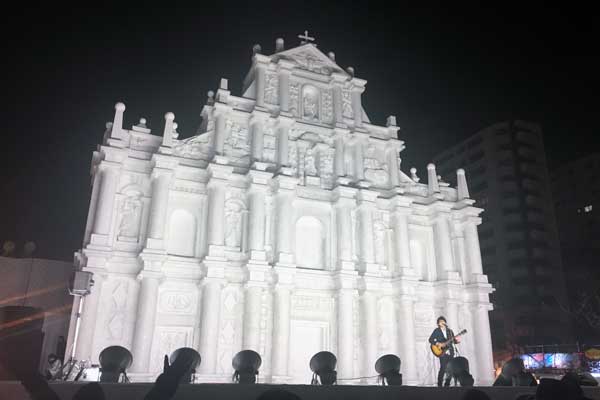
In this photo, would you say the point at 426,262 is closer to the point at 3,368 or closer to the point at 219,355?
the point at 219,355

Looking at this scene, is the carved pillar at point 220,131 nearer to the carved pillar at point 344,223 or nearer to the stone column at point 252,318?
the carved pillar at point 344,223

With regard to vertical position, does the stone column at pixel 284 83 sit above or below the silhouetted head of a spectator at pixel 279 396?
above

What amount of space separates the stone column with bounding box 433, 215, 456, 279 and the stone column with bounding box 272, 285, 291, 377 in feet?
31.8

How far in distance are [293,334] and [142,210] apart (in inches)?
389

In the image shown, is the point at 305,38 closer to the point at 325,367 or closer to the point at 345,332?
the point at 345,332

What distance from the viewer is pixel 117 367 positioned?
35.5 ft

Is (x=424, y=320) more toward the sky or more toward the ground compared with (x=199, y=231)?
more toward the ground

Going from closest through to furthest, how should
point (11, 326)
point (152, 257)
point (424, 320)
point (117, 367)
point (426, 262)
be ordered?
point (11, 326), point (117, 367), point (152, 257), point (424, 320), point (426, 262)

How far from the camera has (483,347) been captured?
2639 centimetres

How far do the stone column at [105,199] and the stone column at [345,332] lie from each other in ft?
39.2

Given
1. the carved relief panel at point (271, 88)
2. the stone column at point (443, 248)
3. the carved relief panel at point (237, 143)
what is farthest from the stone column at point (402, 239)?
the carved relief panel at point (271, 88)

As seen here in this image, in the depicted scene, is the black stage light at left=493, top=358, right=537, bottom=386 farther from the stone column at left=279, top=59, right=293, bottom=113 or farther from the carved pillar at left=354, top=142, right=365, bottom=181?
the stone column at left=279, top=59, right=293, bottom=113

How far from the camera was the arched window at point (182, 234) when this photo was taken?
24.1 m

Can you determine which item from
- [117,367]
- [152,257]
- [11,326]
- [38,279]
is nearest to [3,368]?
[11,326]
